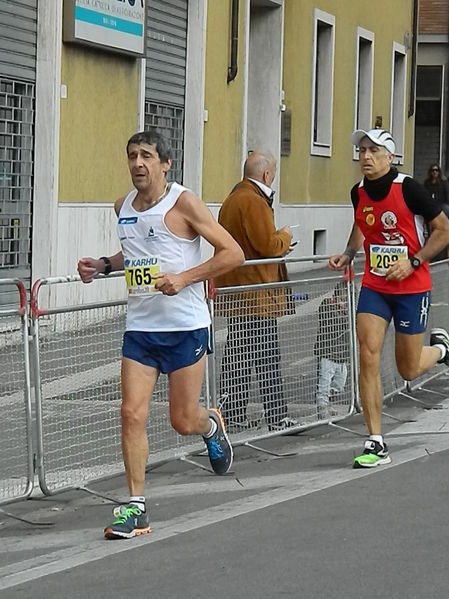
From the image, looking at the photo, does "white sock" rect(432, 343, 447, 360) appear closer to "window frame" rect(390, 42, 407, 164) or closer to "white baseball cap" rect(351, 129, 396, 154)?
"white baseball cap" rect(351, 129, 396, 154)

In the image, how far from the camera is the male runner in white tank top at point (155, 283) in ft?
25.1

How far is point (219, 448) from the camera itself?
28.3ft

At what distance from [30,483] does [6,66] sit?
29.0 ft

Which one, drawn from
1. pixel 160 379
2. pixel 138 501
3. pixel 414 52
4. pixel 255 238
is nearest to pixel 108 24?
pixel 255 238

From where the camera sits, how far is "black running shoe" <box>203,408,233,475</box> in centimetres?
856

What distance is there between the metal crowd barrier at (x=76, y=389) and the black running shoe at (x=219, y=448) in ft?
1.74

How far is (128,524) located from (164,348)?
87 cm

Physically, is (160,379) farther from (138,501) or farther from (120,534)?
(120,534)

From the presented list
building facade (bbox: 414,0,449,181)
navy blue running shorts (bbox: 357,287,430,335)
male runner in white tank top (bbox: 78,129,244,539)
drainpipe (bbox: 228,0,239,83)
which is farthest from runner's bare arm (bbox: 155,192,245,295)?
building facade (bbox: 414,0,449,181)

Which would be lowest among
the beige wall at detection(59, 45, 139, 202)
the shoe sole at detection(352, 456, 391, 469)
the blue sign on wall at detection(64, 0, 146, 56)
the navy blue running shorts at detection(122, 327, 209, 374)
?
the shoe sole at detection(352, 456, 391, 469)

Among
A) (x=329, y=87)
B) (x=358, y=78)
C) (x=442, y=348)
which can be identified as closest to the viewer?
(x=442, y=348)

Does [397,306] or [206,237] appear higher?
[206,237]

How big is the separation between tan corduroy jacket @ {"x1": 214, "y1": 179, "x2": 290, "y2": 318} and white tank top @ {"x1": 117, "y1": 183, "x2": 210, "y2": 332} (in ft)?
8.12

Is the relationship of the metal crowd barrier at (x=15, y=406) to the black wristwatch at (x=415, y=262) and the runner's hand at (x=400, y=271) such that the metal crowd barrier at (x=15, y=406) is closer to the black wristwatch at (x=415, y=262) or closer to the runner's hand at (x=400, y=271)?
the runner's hand at (x=400, y=271)
